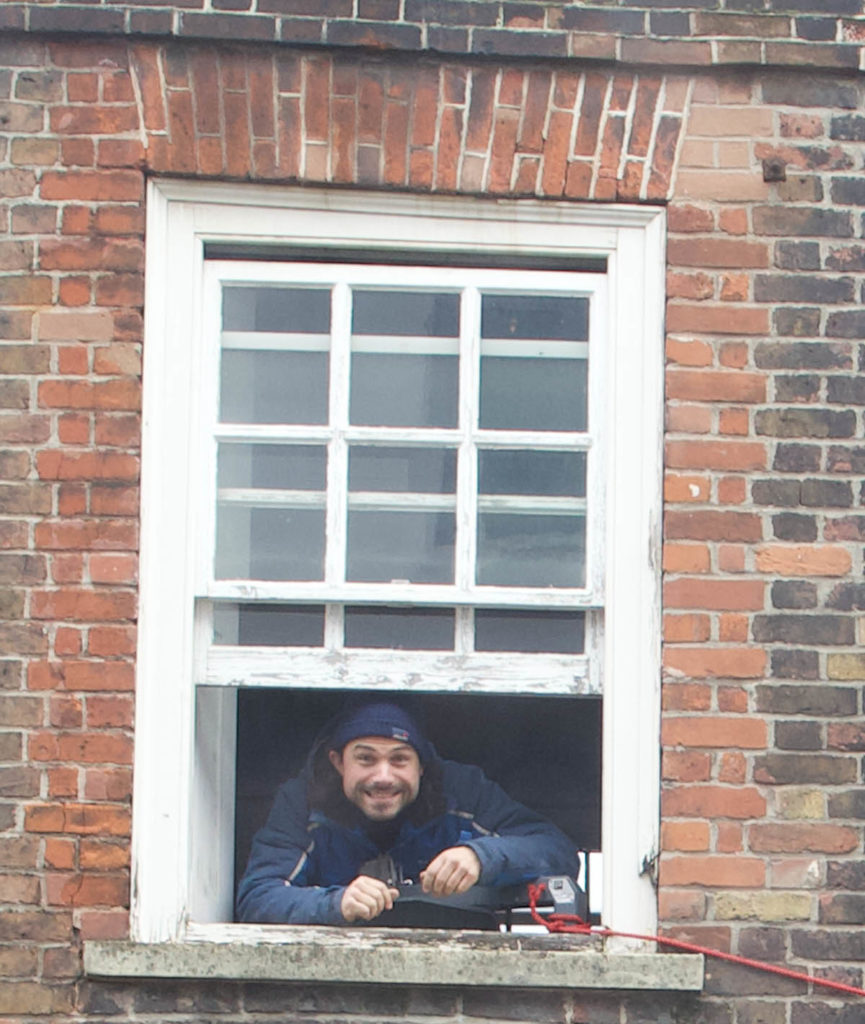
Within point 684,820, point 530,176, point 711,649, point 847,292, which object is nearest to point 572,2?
point 530,176

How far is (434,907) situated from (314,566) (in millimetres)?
1197

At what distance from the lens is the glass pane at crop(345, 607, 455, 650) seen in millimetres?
4941

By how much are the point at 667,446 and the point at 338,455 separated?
0.96m

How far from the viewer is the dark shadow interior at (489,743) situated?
20.8ft

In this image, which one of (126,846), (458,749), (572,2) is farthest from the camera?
(458,749)

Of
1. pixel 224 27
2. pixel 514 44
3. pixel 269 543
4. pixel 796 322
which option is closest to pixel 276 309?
pixel 269 543

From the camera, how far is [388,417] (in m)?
5.01

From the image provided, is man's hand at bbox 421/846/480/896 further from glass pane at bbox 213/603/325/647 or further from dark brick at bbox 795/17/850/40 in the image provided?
dark brick at bbox 795/17/850/40

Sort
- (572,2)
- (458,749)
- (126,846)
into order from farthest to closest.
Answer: (458,749) → (572,2) → (126,846)

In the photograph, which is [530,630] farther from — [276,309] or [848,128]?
[848,128]

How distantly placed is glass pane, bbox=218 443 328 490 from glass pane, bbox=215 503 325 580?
8 centimetres

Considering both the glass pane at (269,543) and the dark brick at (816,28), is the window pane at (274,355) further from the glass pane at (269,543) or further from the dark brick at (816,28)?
the dark brick at (816,28)

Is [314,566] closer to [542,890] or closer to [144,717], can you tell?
[144,717]

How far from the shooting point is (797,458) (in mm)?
4883
